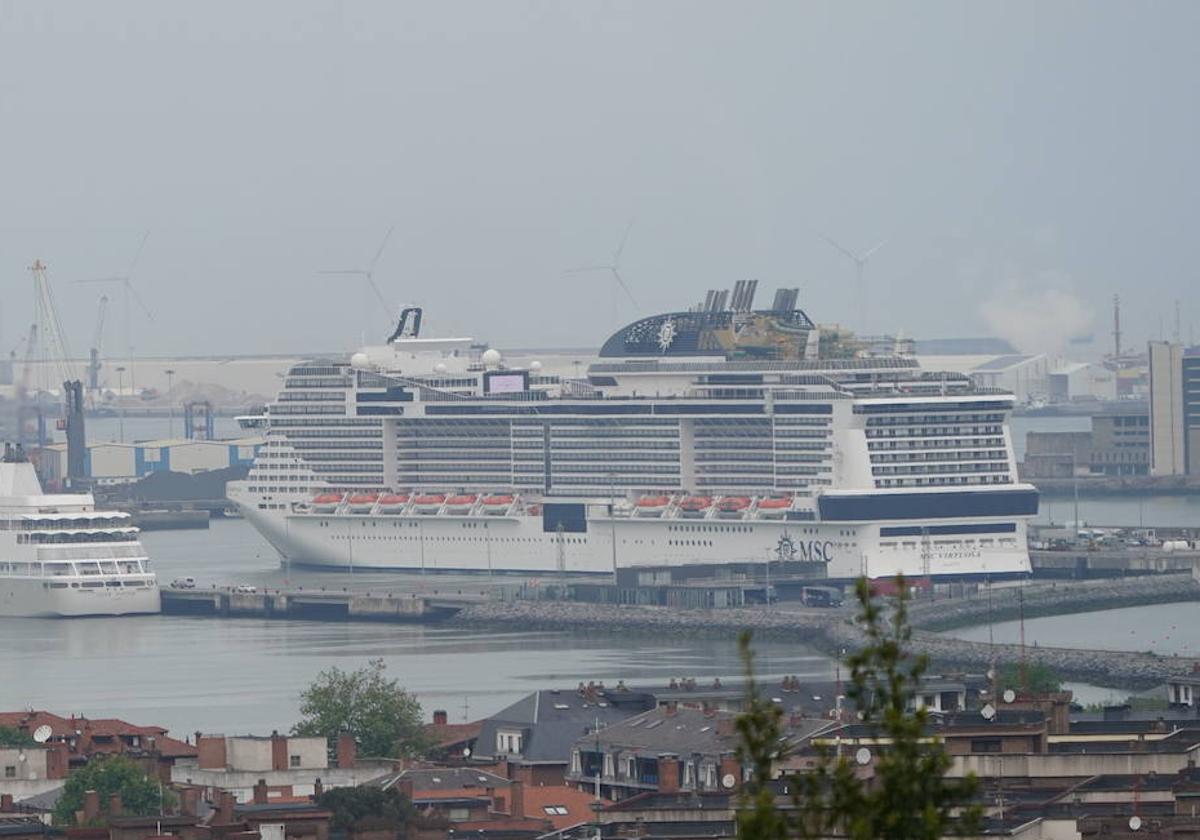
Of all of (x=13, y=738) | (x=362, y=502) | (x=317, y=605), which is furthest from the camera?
(x=362, y=502)

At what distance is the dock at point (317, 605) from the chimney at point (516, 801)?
84.2 ft

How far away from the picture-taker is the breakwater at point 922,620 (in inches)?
1455

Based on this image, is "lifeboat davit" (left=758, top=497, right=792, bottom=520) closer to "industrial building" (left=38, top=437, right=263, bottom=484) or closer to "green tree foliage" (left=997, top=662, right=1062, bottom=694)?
"green tree foliage" (left=997, top=662, right=1062, bottom=694)

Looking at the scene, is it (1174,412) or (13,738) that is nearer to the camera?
(13,738)

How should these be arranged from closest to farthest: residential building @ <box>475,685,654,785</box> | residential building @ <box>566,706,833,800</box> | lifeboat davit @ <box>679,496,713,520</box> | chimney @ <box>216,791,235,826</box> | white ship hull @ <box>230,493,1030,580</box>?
chimney @ <box>216,791,235,826</box> → residential building @ <box>566,706,833,800</box> → residential building @ <box>475,685,654,785</box> → white ship hull @ <box>230,493,1030,580</box> → lifeboat davit @ <box>679,496,713,520</box>

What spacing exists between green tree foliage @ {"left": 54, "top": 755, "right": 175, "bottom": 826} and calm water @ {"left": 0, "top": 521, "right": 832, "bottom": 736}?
7.64 meters

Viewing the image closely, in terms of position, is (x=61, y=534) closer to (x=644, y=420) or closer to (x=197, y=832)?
(x=644, y=420)

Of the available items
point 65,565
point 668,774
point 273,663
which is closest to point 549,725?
point 668,774

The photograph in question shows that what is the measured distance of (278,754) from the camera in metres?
23.6

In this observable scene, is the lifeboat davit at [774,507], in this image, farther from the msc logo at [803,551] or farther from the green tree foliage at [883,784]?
the green tree foliage at [883,784]

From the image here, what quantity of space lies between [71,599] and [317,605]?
3.17 meters

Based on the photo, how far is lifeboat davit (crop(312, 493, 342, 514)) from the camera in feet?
191

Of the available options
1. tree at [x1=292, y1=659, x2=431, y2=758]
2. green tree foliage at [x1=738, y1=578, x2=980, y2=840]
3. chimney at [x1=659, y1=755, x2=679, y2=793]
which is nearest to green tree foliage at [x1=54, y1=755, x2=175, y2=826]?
chimney at [x1=659, y1=755, x2=679, y2=793]

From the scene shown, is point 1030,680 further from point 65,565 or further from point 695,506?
point 695,506
